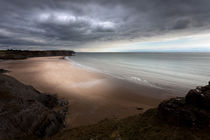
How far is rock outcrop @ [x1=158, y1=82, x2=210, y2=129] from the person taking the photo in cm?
320

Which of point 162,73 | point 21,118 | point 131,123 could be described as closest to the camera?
point 131,123

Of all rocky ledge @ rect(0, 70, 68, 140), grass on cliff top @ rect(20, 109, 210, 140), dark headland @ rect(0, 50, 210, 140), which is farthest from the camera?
rocky ledge @ rect(0, 70, 68, 140)

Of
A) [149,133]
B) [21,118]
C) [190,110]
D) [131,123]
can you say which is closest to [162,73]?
[190,110]

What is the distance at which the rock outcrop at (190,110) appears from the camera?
126 inches

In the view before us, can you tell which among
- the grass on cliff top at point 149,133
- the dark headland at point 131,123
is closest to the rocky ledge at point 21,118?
the dark headland at point 131,123

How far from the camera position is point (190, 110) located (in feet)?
11.5

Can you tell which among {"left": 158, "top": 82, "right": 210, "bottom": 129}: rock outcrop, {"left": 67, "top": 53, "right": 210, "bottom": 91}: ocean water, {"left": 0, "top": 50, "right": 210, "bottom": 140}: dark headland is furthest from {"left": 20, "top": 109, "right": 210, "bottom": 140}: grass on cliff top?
{"left": 67, "top": 53, "right": 210, "bottom": 91}: ocean water

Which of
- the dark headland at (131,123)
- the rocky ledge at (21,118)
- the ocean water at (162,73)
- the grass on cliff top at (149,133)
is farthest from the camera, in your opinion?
the ocean water at (162,73)

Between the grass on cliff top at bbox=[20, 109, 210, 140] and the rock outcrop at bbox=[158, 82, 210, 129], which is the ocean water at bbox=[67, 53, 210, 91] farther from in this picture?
the grass on cliff top at bbox=[20, 109, 210, 140]

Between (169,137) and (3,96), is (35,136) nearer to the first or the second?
(3,96)

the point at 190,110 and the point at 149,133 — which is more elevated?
the point at 190,110

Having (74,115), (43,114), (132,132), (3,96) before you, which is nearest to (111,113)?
(74,115)

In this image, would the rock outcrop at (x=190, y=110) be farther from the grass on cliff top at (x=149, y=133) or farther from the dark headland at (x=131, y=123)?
the grass on cliff top at (x=149, y=133)

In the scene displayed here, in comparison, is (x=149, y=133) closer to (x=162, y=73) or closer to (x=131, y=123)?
(x=131, y=123)
